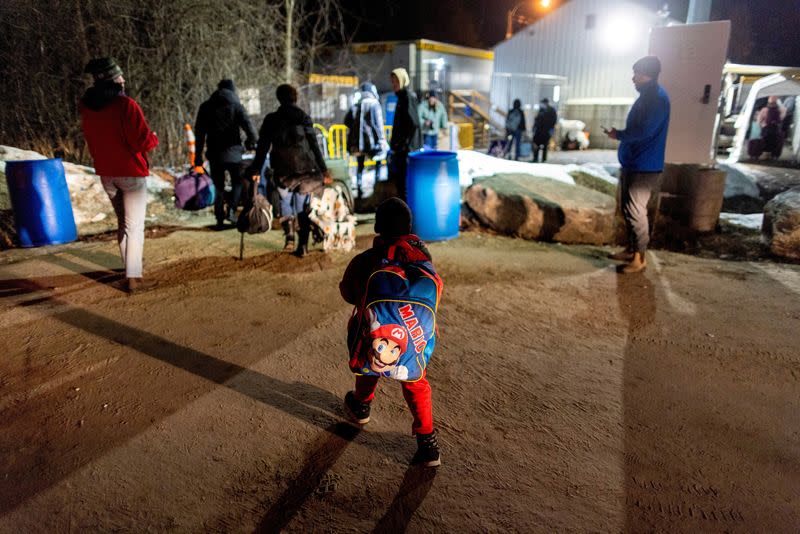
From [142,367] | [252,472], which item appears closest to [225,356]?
[142,367]

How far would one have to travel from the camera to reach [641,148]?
5.38 metres

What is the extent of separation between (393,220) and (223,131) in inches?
199

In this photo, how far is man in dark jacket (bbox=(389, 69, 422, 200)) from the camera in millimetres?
7203

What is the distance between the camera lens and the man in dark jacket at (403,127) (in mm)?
7203

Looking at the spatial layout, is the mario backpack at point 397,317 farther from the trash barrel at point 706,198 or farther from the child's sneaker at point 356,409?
the trash barrel at point 706,198

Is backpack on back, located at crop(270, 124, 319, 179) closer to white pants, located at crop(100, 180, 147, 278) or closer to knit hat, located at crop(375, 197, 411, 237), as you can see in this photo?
white pants, located at crop(100, 180, 147, 278)

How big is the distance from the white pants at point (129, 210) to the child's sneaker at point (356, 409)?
312 centimetres

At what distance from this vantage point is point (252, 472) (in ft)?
8.46

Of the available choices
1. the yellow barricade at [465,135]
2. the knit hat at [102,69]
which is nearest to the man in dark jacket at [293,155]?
the knit hat at [102,69]

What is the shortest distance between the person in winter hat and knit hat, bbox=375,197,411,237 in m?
6.61

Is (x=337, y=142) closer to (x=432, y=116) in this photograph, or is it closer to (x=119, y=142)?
(x=432, y=116)

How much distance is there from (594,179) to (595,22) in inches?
633

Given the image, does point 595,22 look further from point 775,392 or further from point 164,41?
point 775,392

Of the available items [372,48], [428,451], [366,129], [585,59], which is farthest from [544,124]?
[428,451]
